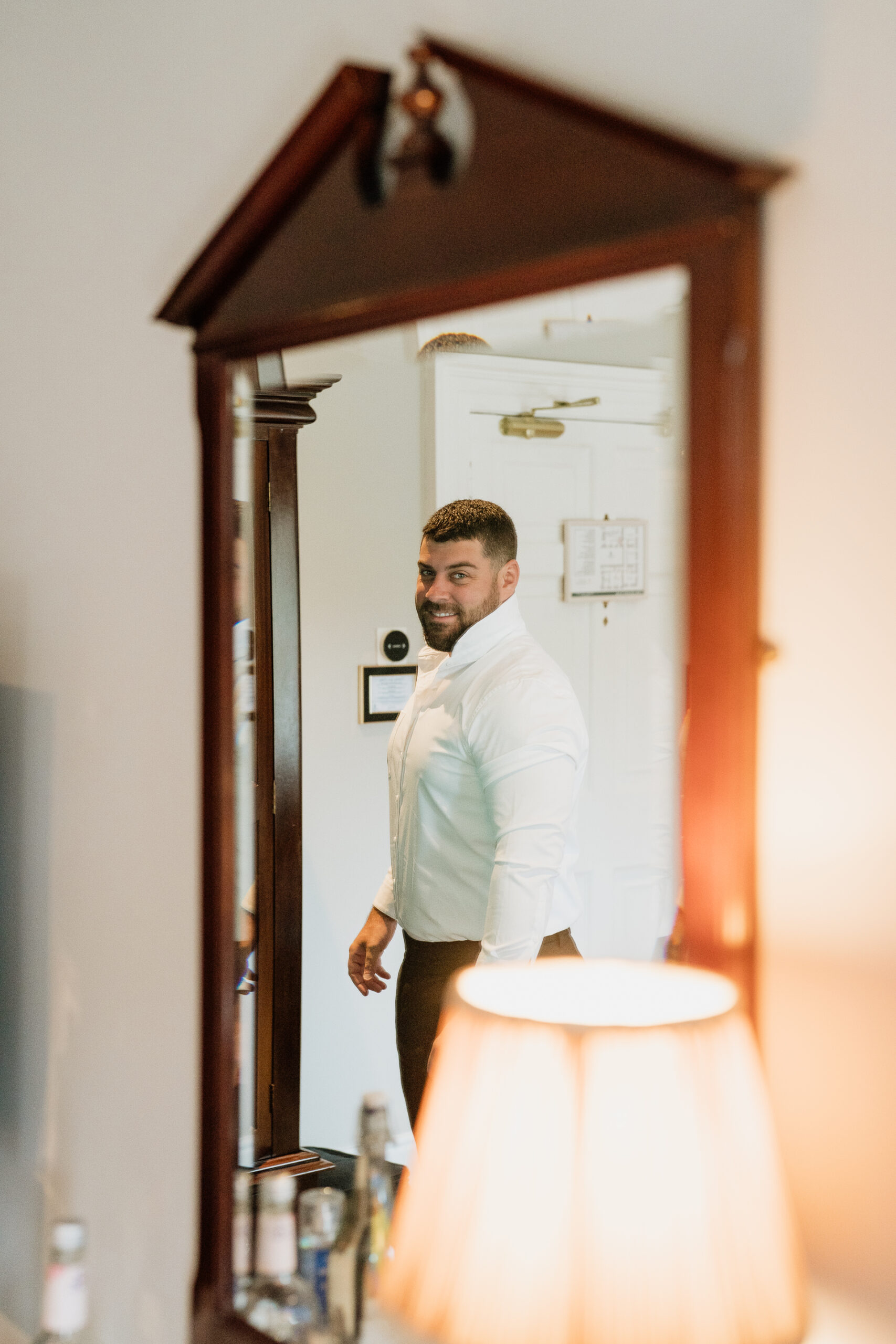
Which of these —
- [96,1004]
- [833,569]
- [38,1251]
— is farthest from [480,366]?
[38,1251]

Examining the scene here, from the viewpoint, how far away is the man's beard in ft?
2.87

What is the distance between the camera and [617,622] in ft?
2.59

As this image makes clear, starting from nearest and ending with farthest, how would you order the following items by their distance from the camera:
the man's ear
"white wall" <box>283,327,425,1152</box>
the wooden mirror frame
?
the wooden mirror frame
the man's ear
"white wall" <box>283,327,425,1152</box>

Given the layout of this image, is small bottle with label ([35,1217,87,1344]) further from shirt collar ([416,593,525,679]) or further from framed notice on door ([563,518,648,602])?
framed notice on door ([563,518,648,602])

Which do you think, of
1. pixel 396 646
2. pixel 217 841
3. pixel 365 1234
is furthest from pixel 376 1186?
pixel 396 646

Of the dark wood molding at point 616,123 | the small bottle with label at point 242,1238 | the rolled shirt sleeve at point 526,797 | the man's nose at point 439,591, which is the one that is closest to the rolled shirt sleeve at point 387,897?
the rolled shirt sleeve at point 526,797

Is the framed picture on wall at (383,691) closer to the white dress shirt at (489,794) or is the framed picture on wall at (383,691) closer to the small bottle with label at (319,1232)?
the white dress shirt at (489,794)

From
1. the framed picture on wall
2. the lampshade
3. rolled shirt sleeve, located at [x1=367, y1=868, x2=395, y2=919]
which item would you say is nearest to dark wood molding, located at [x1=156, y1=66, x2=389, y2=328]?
the framed picture on wall

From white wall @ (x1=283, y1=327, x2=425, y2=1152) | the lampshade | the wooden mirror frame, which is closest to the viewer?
the lampshade

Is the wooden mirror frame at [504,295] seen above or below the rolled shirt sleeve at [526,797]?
above

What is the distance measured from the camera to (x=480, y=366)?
0.87 meters

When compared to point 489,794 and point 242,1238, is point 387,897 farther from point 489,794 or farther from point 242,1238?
point 242,1238

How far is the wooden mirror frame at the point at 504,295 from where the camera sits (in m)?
0.73

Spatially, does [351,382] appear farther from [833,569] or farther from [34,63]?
[34,63]
